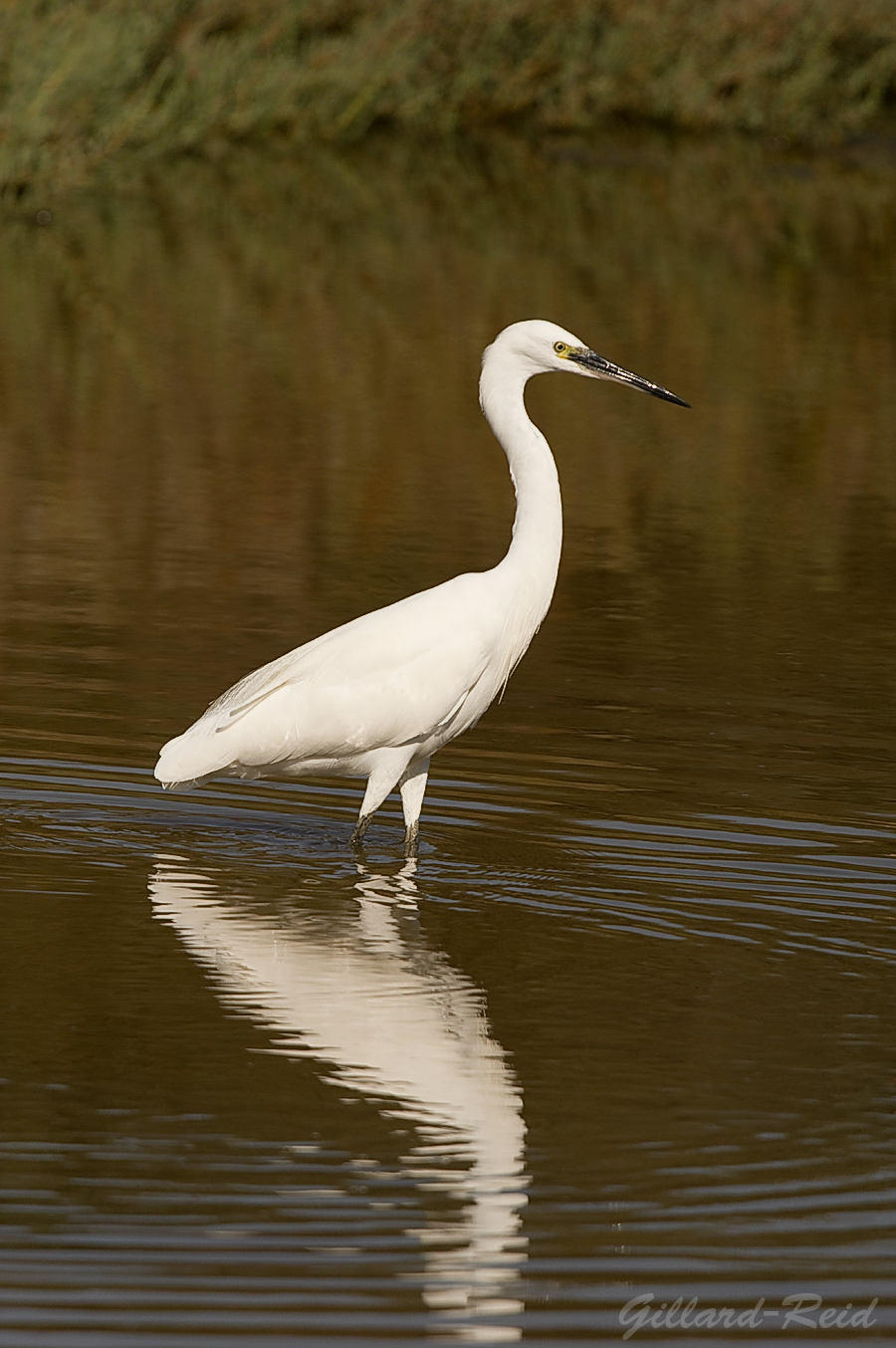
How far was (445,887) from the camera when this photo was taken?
6.71 m

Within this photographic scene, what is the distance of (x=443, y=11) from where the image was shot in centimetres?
3073

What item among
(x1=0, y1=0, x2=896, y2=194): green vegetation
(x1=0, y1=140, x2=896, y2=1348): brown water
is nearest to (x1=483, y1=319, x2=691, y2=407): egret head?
(x1=0, y1=140, x2=896, y2=1348): brown water

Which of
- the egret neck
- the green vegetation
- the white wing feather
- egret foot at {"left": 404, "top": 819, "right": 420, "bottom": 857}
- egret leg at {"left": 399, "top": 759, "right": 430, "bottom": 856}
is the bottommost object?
egret foot at {"left": 404, "top": 819, "right": 420, "bottom": 857}

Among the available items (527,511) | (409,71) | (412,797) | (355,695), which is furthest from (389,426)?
(409,71)

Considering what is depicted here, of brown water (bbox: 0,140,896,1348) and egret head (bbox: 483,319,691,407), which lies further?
egret head (bbox: 483,319,691,407)

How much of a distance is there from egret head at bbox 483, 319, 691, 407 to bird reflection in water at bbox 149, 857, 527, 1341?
1590mm

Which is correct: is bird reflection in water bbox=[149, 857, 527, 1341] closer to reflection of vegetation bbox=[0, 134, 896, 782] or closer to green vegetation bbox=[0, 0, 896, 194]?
reflection of vegetation bbox=[0, 134, 896, 782]

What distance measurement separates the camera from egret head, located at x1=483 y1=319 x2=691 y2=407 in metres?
7.32

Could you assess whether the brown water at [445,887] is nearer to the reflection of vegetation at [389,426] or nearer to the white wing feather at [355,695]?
the reflection of vegetation at [389,426]

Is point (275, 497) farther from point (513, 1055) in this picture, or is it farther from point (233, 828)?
point (513, 1055)

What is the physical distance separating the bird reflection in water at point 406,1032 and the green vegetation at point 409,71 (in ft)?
50.6

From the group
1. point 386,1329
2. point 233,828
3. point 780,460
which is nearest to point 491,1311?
point 386,1329

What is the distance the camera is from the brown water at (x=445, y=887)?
4.32m

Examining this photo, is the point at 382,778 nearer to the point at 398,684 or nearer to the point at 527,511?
the point at 398,684
